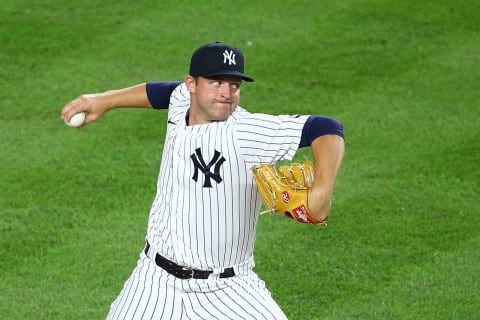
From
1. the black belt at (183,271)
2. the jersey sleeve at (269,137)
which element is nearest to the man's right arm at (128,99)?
the jersey sleeve at (269,137)

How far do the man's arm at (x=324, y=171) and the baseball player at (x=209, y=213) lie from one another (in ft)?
1.10

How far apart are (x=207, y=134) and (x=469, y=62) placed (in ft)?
19.5

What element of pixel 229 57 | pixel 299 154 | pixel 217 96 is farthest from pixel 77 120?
pixel 299 154

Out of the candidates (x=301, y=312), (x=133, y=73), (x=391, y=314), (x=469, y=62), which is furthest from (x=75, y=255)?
(x=469, y=62)

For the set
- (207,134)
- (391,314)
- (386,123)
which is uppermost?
(207,134)

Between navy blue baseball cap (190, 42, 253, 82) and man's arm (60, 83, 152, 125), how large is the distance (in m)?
0.71

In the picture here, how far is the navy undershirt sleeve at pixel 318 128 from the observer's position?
17.8 feet

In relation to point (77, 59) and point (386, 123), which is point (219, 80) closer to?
point (386, 123)

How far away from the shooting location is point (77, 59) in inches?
433

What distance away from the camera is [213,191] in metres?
5.83

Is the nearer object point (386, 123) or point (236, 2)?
point (386, 123)

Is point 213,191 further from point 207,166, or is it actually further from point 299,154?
point 299,154

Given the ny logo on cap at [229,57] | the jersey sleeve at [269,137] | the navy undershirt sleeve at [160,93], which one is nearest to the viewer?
the jersey sleeve at [269,137]

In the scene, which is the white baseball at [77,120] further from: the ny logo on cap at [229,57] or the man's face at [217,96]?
the ny logo on cap at [229,57]
